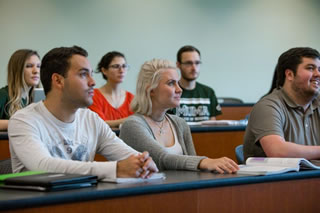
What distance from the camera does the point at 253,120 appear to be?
9.41ft

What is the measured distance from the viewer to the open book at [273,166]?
81.7 inches

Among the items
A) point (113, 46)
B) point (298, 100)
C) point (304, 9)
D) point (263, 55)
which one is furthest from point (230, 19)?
point (298, 100)

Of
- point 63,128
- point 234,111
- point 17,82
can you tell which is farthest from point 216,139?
point 234,111

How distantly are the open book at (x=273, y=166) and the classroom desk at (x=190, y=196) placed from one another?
0.05 metres

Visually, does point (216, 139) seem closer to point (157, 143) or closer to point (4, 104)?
point (157, 143)

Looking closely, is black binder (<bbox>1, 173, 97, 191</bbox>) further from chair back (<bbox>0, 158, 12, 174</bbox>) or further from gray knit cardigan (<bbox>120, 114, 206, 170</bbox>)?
gray knit cardigan (<bbox>120, 114, 206, 170</bbox>)

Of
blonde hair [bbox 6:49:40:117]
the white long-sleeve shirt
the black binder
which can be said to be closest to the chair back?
the white long-sleeve shirt

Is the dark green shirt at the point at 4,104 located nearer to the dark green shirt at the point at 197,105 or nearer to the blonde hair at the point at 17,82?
the blonde hair at the point at 17,82

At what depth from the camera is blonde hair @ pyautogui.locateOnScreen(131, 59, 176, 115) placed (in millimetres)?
2812

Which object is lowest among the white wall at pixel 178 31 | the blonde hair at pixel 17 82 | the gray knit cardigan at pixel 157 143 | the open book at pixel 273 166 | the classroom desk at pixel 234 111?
the open book at pixel 273 166

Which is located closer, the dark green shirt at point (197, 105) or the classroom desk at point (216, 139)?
the classroom desk at point (216, 139)

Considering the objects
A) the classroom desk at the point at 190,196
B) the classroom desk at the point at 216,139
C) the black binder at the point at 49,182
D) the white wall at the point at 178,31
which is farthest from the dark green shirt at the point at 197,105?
the black binder at the point at 49,182

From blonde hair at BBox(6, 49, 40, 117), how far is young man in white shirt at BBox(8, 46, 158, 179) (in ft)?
5.21

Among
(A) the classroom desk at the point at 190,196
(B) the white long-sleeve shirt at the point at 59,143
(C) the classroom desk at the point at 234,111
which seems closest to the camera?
(A) the classroom desk at the point at 190,196
